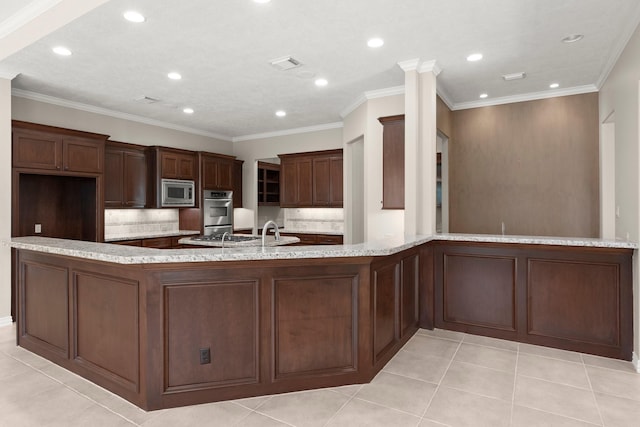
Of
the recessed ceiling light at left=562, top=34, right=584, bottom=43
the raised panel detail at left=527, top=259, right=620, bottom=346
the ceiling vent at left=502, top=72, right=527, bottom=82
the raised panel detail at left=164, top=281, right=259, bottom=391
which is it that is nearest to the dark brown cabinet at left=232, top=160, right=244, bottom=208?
the ceiling vent at left=502, top=72, right=527, bottom=82

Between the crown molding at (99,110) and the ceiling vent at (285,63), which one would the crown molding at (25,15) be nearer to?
the crown molding at (99,110)

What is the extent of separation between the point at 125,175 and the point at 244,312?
472 centimetres

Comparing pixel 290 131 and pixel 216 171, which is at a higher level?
pixel 290 131

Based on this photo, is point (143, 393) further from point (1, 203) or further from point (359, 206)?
point (359, 206)

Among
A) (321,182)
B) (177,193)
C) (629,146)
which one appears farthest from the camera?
(321,182)

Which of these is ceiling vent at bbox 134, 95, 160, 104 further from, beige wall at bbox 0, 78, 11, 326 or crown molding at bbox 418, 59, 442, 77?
crown molding at bbox 418, 59, 442, 77

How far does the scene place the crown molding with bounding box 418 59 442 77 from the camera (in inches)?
157

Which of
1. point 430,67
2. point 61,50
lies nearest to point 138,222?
point 61,50

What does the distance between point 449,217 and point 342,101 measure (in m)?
2.40

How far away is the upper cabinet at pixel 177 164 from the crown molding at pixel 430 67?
456 centimetres

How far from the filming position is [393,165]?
14.5 ft

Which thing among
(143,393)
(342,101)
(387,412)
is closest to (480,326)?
(387,412)

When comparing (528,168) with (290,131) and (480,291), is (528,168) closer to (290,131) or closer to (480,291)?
(480,291)

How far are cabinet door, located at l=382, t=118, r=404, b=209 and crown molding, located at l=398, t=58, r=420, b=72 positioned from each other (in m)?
0.58
